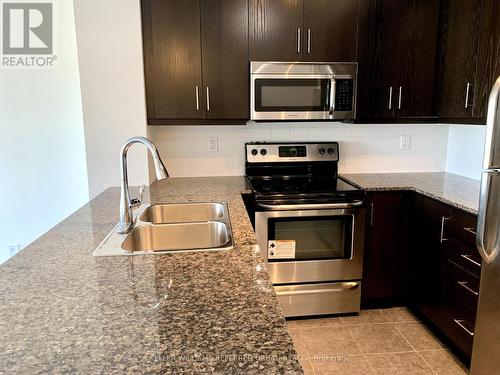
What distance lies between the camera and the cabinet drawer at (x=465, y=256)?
1907mm

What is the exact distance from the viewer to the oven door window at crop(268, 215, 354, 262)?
242cm

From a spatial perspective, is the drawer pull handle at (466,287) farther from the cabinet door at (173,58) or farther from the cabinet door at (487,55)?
the cabinet door at (173,58)

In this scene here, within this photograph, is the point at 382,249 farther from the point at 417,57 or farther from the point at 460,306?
the point at 417,57

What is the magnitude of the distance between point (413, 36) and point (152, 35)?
1770mm

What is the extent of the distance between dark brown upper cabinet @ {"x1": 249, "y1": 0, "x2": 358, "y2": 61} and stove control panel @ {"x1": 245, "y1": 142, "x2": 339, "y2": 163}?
64 centimetres

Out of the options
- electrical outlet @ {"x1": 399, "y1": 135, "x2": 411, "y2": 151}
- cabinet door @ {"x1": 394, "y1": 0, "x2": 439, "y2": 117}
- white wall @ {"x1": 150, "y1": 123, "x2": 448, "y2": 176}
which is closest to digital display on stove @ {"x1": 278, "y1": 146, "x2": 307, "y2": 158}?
white wall @ {"x1": 150, "y1": 123, "x2": 448, "y2": 176}

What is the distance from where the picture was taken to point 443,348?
7.31ft

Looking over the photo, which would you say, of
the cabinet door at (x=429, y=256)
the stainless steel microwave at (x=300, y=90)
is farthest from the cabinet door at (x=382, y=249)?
the stainless steel microwave at (x=300, y=90)

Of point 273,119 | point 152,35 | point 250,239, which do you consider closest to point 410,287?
point 273,119

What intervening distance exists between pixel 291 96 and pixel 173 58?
82cm

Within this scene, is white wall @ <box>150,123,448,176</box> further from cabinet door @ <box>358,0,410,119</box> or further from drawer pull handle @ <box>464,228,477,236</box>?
drawer pull handle @ <box>464,228,477,236</box>

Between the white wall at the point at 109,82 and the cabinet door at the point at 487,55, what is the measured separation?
2073 millimetres

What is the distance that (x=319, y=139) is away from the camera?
117 inches

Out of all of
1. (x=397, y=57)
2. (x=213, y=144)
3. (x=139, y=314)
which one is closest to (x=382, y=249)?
(x=397, y=57)
